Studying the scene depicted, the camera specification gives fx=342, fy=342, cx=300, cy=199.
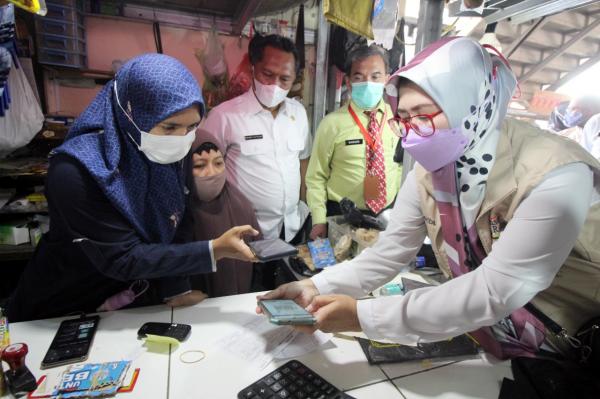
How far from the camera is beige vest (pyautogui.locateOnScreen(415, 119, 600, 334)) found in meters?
0.86

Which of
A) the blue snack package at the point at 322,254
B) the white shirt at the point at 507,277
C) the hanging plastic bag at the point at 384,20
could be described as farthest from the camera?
the hanging plastic bag at the point at 384,20

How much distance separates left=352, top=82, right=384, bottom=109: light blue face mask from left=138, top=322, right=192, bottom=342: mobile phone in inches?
70.5

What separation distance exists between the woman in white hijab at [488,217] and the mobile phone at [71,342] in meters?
0.59

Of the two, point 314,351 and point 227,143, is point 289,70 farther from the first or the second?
point 314,351

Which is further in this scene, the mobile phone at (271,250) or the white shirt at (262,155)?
the white shirt at (262,155)

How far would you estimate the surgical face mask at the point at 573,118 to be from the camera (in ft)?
12.1

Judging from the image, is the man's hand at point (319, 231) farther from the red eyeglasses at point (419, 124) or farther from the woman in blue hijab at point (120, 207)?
the red eyeglasses at point (419, 124)

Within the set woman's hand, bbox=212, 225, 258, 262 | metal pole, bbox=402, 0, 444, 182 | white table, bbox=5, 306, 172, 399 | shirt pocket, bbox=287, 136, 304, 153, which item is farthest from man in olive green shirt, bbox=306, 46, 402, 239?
white table, bbox=5, 306, 172, 399

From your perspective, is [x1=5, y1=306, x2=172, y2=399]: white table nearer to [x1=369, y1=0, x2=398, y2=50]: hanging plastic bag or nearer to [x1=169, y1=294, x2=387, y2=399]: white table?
[x1=169, y1=294, x2=387, y2=399]: white table

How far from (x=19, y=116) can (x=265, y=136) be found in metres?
1.82

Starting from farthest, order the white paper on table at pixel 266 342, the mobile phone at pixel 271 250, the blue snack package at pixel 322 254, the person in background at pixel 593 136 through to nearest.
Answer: the person in background at pixel 593 136, the blue snack package at pixel 322 254, the mobile phone at pixel 271 250, the white paper on table at pixel 266 342

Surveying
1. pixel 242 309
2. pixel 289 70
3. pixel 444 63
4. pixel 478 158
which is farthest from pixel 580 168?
pixel 289 70

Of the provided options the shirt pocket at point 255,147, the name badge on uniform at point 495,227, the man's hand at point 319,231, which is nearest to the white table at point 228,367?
the name badge on uniform at point 495,227

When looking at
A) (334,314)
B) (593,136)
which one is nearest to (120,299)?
(334,314)
